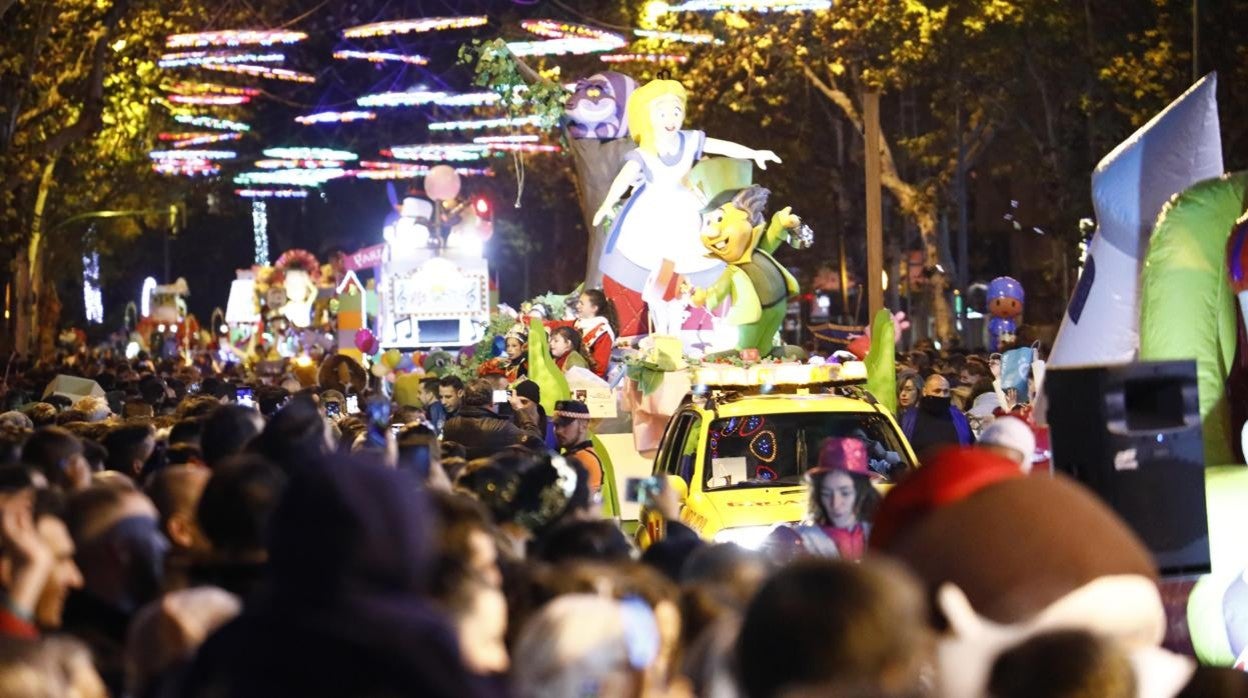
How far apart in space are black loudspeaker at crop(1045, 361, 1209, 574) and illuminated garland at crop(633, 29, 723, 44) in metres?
23.8

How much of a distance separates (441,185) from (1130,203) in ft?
88.2

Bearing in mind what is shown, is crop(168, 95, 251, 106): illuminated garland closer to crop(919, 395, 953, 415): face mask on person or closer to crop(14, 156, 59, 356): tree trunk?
crop(14, 156, 59, 356): tree trunk

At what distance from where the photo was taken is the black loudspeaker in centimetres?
770

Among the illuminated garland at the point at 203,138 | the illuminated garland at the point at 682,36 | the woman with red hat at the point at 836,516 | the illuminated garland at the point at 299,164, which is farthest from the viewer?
the illuminated garland at the point at 299,164

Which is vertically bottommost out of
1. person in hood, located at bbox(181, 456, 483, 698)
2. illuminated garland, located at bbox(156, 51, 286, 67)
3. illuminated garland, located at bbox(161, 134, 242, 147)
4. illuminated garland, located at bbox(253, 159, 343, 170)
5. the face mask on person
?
the face mask on person

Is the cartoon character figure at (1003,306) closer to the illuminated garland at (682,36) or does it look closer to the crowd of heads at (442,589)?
the illuminated garland at (682,36)

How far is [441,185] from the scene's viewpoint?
37.8 m

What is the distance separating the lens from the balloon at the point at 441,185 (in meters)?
37.8

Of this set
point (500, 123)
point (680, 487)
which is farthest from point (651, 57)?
point (680, 487)

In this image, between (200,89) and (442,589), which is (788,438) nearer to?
(442,589)

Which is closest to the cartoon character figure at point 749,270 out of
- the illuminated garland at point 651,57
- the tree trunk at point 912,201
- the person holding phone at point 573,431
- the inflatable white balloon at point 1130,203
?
the person holding phone at point 573,431

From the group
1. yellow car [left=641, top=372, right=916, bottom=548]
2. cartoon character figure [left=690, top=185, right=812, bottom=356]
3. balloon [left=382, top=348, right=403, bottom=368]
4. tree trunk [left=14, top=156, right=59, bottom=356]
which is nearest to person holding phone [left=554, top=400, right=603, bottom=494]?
yellow car [left=641, top=372, right=916, bottom=548]

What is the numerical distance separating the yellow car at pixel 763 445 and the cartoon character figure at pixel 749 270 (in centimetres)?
675

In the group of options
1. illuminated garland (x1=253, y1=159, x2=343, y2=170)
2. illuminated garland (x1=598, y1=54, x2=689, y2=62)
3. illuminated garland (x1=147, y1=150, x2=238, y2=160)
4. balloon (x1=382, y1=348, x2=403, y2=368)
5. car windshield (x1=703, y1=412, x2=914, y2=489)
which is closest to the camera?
car windshield (x1=703, y1=412, x2=914, y2=489)
